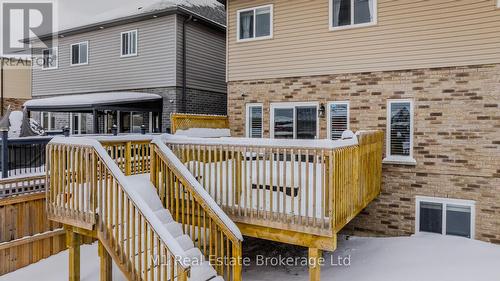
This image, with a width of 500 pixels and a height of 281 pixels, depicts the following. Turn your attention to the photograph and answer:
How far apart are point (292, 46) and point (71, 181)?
6.54 m

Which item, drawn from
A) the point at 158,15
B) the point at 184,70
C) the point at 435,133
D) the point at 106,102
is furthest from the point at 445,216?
the point at 158,15

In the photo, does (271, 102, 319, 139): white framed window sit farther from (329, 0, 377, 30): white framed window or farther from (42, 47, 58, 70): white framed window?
(42, 47, 58, 70): white framed window

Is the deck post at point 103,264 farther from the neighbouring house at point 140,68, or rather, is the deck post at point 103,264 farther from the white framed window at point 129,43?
the white framed window at point 129,43

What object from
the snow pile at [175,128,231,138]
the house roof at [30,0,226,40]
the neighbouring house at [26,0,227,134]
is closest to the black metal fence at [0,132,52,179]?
the neighbouring house at [26,0,227,134]

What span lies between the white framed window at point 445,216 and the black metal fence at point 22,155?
947 cm

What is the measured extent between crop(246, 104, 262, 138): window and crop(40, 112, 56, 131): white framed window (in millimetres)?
12124

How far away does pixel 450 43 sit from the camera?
788 centimetres

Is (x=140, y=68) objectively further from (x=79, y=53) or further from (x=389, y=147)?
(x=389, y=147)

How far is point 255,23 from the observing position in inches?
410

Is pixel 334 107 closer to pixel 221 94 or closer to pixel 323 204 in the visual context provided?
pixel 323 204

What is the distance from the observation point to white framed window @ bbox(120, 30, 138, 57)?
14289mm

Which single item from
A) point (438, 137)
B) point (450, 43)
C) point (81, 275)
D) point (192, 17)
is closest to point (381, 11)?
point (450, 43)

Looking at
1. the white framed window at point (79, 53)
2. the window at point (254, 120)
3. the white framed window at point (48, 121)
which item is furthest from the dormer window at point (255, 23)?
the white framed window at point (48, 121)

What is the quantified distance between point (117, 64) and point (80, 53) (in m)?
2.60
